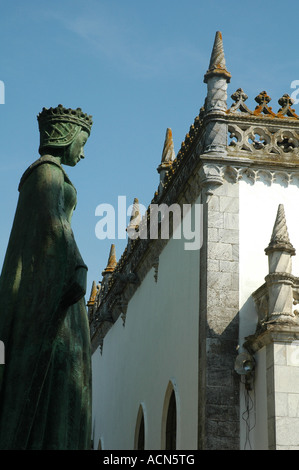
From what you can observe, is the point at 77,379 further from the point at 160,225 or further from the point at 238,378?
the point at 160,225

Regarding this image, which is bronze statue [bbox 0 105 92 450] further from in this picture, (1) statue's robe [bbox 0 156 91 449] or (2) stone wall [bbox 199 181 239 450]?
(2) stone wall [bbox 199 181 239 450]

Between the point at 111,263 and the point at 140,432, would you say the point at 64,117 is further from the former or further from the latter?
the point at 111,263

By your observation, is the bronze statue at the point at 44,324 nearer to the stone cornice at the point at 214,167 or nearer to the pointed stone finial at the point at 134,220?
the stone cornice at the point at 214,167

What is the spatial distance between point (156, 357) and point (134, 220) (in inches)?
238

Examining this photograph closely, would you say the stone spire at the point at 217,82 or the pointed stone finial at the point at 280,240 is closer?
the pointed stone finial at the point at 280,240

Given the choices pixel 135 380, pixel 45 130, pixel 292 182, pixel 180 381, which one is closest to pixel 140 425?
pixel 135 380

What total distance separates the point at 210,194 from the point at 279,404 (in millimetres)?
4439

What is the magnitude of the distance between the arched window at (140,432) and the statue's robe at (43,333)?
14.2m

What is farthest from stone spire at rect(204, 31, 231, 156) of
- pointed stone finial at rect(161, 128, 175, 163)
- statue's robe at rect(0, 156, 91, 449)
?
statue's robe at rect(0, 156, 91, 449)

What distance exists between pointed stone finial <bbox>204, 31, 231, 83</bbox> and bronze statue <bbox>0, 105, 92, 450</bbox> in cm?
1041

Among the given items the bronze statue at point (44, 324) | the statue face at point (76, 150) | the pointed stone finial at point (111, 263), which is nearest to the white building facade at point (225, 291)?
the statue face at point (76, 150)

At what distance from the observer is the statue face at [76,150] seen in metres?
5.21

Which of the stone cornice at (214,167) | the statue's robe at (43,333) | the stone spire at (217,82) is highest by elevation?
the stone spire at (217,82)

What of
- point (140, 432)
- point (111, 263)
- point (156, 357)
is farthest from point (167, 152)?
point (111, 263)
